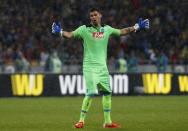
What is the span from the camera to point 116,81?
88.4 ft

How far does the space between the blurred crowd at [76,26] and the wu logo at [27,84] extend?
3.25 m

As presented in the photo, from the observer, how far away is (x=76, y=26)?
35031 mm

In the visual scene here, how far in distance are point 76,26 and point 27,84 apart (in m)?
9.21

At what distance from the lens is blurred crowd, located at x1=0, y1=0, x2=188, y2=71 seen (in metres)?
31.2

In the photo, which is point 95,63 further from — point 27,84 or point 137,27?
point 27,84

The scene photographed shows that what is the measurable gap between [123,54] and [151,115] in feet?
48.1

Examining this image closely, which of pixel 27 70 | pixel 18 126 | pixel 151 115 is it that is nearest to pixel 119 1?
pixel 27 70

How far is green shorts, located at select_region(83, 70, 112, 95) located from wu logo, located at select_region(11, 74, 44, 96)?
13076 millimetres

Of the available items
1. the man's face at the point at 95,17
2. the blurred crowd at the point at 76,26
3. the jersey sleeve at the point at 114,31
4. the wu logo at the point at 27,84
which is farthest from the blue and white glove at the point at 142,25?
the blurred crowd at the point at 76,26

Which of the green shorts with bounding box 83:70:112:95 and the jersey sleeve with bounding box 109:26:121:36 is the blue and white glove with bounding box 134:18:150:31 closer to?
the jersey sleeve with bounding box 109:26:121:36

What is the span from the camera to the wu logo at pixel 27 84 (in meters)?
26.4

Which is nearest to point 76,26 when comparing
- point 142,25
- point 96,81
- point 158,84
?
point 158,84

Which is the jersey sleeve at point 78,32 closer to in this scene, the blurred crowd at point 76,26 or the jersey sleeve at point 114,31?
the jersey sleeve at point 114,31

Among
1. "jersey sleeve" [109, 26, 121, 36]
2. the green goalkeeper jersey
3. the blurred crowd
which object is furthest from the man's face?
the blurred crowd
